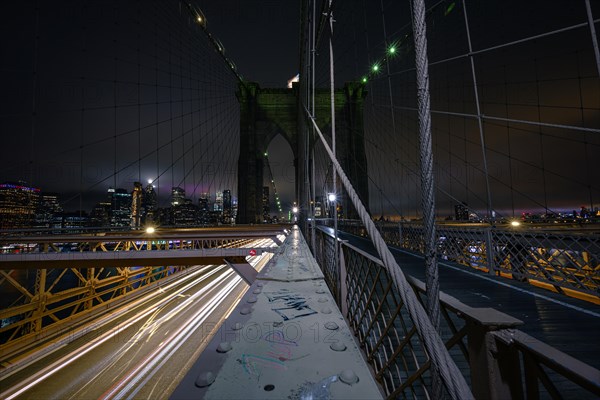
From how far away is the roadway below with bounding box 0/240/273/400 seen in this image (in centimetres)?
494

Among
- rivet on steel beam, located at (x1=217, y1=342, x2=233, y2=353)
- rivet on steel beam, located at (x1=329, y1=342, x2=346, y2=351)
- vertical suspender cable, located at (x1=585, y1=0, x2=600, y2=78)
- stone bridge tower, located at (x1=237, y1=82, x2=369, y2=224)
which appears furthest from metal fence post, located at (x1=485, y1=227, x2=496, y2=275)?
stone bridge tower, located at (x1=237, y1=82, x2=369, y2=224)

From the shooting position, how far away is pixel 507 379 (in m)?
0.73

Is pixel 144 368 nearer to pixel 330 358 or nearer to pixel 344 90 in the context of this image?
pixel 330 358

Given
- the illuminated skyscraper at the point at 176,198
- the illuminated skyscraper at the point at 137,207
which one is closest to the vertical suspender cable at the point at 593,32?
the illuminated skyscraper at the point at 137,207

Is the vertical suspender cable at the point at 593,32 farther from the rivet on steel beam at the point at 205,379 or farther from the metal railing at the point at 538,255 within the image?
the rivet on steel beam at the point at 205,379

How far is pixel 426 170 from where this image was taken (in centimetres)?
81

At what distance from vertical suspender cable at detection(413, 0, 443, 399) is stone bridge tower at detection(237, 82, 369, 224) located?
19450 millimetres

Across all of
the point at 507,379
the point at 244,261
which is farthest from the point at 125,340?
the point at 507,379

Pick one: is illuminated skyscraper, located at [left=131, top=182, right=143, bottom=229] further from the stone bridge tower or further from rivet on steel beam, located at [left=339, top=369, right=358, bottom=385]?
rivet on steel beam, located at [left=339, top=369, right=358, bottom=385]

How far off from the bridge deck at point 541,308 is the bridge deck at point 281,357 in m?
2.61

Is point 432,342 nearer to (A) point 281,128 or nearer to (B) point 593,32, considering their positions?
(B) point 593,32

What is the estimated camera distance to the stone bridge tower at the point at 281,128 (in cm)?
2025

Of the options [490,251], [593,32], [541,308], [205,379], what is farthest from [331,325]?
[490,251]

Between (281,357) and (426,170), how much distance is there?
2.72ft
